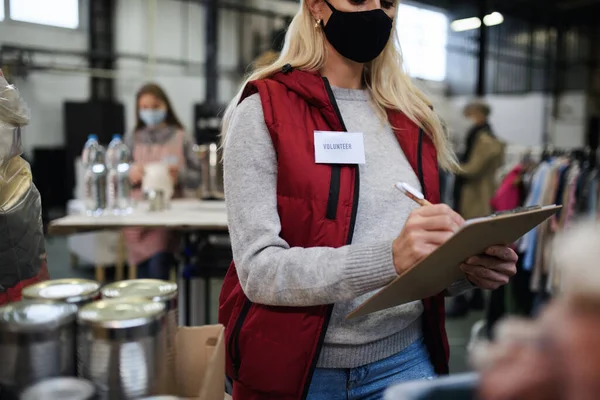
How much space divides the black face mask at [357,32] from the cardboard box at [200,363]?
657mm

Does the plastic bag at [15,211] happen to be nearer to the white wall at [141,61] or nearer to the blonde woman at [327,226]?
the blonde woman at [327,226]

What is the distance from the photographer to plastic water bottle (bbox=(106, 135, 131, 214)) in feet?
9.43

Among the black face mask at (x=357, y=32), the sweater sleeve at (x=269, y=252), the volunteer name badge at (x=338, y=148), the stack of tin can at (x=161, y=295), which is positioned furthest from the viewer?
the black face mask at (x=357, y=32)

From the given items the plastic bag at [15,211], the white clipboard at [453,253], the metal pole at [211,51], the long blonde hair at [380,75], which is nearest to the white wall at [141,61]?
the metal pole at [211,51]

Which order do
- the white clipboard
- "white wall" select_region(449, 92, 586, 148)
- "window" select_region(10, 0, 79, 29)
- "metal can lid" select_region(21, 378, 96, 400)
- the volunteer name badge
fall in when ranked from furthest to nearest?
"white wall" select_region(449, 92, 586, 148) < "window" select_region(10, 0, 79, 29) < the volunteer name badge < the white clipboard < "metal can lid" select_region(21, 378, 96, 400)

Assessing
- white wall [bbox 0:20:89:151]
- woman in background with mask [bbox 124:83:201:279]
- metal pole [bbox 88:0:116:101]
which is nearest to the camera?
woman in background with mask [bbox 124:83:201:279]

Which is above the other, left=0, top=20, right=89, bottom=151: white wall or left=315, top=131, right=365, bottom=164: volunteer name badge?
left=0, top=20, right=89, bottom=151: white wall

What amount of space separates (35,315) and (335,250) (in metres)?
0.47

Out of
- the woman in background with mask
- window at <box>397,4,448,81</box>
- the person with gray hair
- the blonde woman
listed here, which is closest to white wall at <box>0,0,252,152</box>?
window at <box>397,4,448,81</box>

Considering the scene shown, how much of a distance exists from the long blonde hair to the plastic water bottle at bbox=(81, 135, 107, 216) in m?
1.88

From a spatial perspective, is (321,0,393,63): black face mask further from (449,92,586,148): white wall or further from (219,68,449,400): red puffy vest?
(449,92,586,148): white wall

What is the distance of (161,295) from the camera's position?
0.68 meters

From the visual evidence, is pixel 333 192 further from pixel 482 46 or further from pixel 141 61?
pixel 141 61

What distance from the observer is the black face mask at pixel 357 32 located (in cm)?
110
